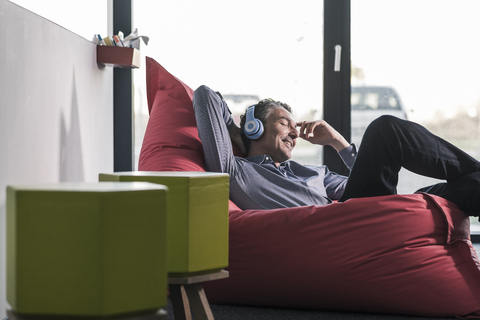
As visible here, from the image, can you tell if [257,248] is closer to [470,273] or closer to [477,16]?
[470,273]

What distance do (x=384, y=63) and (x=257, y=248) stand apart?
1863 millimetres

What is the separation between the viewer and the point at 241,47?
305 cm

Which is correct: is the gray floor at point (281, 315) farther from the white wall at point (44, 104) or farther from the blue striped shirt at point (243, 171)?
A: the white wall at point (44, 104)

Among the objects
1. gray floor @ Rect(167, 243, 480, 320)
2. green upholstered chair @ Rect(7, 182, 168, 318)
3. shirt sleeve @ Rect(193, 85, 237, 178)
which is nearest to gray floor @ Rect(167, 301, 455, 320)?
gray floor @ Rect(167, 243, 480, 320)

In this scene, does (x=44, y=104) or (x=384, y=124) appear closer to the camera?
(x=384, y=124)

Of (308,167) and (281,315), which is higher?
(308,167)

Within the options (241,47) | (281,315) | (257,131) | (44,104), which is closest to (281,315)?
(281,315)

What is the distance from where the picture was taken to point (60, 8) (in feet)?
6.75

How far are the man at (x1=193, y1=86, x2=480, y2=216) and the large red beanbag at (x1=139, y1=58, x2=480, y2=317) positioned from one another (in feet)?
0.39

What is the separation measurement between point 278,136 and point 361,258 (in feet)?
2.86

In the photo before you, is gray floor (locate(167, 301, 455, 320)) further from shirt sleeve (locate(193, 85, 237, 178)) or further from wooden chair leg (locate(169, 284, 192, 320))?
shirt sleeve (locate(193, 85, 237, 178))

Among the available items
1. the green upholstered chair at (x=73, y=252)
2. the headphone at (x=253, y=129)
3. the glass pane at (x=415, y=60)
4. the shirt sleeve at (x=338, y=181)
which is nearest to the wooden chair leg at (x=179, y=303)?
the green upholstered chair at (x=73, y=252)

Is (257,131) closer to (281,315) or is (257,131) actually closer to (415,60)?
(281,315)

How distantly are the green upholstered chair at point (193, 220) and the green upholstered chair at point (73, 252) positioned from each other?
0.32 m
